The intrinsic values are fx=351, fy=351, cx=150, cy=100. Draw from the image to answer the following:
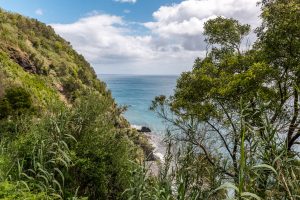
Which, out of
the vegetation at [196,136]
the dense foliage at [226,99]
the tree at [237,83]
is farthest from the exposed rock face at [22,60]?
the tree at [237,83]

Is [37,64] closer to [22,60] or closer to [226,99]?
[22,60]

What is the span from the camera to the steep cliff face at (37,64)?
2647cm

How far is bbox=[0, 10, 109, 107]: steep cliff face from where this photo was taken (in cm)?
2647

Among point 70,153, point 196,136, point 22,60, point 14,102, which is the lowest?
point 196,136

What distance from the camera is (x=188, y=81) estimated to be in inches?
579

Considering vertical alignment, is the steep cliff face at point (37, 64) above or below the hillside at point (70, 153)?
above

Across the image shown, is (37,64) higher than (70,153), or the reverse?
(37,64)

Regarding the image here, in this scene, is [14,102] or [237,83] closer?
[237,83]

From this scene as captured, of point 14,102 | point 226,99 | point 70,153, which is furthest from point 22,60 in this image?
point 70,153

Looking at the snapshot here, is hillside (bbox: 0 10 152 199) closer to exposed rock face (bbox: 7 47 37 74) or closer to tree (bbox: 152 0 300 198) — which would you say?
tree (bbox: 152 0 300 198)

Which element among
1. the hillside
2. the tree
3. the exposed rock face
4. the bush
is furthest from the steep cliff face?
the hillside

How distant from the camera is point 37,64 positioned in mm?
33156

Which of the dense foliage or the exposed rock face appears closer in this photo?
the dense foliage

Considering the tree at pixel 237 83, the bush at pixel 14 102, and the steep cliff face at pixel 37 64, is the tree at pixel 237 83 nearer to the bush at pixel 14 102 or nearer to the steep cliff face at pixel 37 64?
the steep cliff face at pixel 37 64
